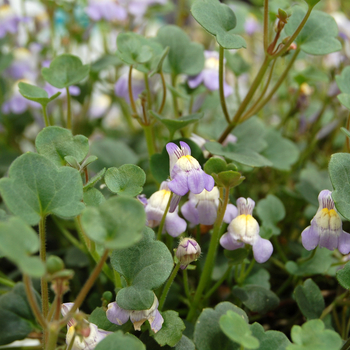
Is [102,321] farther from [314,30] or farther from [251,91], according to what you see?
[314,30]

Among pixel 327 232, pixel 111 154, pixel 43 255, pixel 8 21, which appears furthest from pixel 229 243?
pixel 8 21

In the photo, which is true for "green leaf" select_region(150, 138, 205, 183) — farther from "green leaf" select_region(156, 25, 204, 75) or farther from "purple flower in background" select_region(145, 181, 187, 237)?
"green leaf" select_region(156, 25, 204, 75)

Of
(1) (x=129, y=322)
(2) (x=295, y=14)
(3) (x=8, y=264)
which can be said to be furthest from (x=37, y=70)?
(1) (x=129, y=322)

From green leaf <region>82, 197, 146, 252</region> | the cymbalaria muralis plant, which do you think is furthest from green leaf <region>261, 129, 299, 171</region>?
green leaf <region>82, 197, 146, 252</region>

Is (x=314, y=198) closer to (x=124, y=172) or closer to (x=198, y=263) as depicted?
(x=198, y=263)

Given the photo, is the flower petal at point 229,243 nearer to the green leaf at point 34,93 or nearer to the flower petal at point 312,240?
the flower petal at point 312,240

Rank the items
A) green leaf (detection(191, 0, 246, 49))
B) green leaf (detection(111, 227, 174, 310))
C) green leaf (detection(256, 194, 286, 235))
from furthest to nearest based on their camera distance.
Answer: green leaf (detection(256, 194, 286, 235)) < green leaf (detection(191, 0, 246, 49)) < green leaf (detection(111, 227, 174, 310))

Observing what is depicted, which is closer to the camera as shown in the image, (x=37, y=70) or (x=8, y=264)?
(x=8, y=264)
